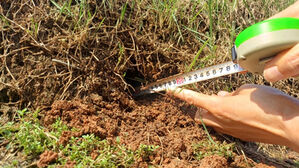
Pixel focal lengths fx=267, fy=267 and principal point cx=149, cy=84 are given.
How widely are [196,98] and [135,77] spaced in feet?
2.05

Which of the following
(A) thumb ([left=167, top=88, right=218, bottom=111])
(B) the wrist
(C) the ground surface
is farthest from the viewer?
(A) thumb ([left=167, top=88, right=218, bottom=111])

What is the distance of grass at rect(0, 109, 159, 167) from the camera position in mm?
1727

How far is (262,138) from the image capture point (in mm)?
2092

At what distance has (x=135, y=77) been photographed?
8.25 ft

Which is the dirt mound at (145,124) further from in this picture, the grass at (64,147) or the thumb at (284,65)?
the thumb at (284,65)

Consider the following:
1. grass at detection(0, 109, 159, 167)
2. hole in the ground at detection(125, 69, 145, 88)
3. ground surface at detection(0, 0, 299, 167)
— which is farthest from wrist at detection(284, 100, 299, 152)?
hole in the ground at detection(125, 69, 145, 88)

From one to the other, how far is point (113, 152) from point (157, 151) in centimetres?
32

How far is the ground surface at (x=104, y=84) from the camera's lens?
1.92m

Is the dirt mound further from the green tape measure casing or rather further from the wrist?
the green tape measure casing

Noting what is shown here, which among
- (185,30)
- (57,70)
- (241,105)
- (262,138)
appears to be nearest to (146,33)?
(185,30)

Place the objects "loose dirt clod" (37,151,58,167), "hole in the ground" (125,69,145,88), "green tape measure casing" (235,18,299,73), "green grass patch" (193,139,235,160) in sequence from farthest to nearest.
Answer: "hole in the ground" (125,69,145,88)
"green grass patch" (193,139,235,160)
"loose dirt clod" (37,151,58,167)
"green tape measure casing" (235,18,299,73)

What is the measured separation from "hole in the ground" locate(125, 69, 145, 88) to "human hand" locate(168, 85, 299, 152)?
0.44 metres

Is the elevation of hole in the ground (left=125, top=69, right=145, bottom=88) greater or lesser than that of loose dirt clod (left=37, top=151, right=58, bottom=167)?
greater

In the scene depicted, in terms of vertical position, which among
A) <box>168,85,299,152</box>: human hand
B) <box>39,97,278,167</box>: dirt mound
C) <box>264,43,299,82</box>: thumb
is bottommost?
<box>39,97,278,167</box>: dirt mound
